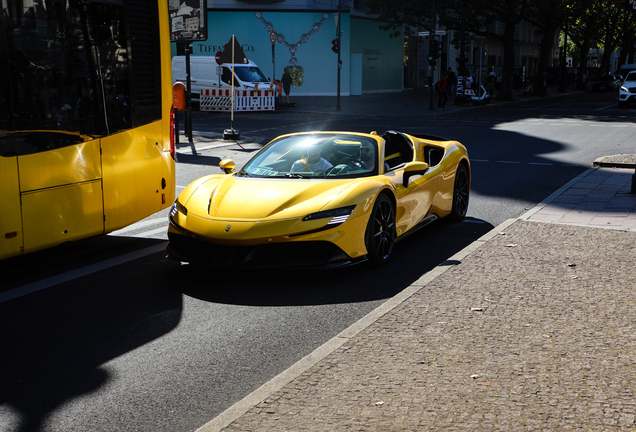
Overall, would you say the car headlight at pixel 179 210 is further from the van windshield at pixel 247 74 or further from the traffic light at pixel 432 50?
the traffic light at pixel 432 50

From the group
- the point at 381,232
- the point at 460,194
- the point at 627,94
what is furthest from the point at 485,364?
the point at 627,94

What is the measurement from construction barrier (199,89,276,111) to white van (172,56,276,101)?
0.32 meters

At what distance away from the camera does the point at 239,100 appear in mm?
30469

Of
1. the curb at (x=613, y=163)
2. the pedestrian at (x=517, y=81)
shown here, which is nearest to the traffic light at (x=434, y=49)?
the pedestrian at (x=517, y=81)

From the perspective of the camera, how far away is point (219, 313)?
200 inches

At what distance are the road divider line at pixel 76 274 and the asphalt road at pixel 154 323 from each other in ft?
0.05

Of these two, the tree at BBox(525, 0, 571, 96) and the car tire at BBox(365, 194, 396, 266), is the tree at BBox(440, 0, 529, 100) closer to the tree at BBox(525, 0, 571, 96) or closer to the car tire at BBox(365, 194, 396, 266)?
the tree at BBox(525, 0, 571, 96)

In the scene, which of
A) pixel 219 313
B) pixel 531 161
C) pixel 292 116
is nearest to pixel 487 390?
pixel 219 313

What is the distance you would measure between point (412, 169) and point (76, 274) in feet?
10.3

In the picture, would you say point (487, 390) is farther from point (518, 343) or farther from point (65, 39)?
point (65, 39)

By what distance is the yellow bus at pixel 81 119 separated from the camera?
5.47 m

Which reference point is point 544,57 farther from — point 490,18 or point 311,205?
point 311,205

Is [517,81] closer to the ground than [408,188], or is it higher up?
higher up

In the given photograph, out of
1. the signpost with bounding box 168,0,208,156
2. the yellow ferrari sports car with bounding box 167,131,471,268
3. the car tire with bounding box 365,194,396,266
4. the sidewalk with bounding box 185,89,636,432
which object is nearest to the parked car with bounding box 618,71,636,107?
the signpost with bounding box 168,0,208,156
